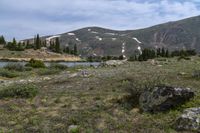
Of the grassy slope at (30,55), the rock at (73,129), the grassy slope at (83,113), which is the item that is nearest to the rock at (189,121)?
the grassy slope at (83,113)

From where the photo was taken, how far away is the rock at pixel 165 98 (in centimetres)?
1543

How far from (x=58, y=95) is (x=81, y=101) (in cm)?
234

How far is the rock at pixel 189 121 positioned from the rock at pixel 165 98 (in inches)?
61.1

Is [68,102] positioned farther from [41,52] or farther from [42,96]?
[41,52]

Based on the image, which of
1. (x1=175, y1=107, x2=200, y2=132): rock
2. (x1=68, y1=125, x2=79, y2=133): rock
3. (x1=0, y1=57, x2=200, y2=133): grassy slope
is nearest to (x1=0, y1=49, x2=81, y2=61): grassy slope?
(x1=0, y1=57, x2=200, y2=133): grassy slope

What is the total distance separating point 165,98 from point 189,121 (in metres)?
2.23

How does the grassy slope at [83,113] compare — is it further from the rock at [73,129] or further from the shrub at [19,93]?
the shrub at [19,93]

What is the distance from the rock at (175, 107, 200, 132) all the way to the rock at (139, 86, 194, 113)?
1551mm

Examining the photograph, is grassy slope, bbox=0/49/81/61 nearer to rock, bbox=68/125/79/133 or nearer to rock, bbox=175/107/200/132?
rock, bbox=68/125/79/133

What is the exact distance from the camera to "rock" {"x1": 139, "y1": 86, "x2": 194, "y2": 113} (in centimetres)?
1543

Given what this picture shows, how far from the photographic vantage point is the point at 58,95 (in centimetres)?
2014

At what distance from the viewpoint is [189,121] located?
13.4 meters

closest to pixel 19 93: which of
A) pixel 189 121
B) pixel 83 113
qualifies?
pixel 83 113

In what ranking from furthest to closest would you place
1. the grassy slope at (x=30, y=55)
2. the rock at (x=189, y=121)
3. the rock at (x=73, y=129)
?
the grassy slope at (x=30, y=55) → the rock at (x=73, y=129) → the rock at (x=189, y=121)
